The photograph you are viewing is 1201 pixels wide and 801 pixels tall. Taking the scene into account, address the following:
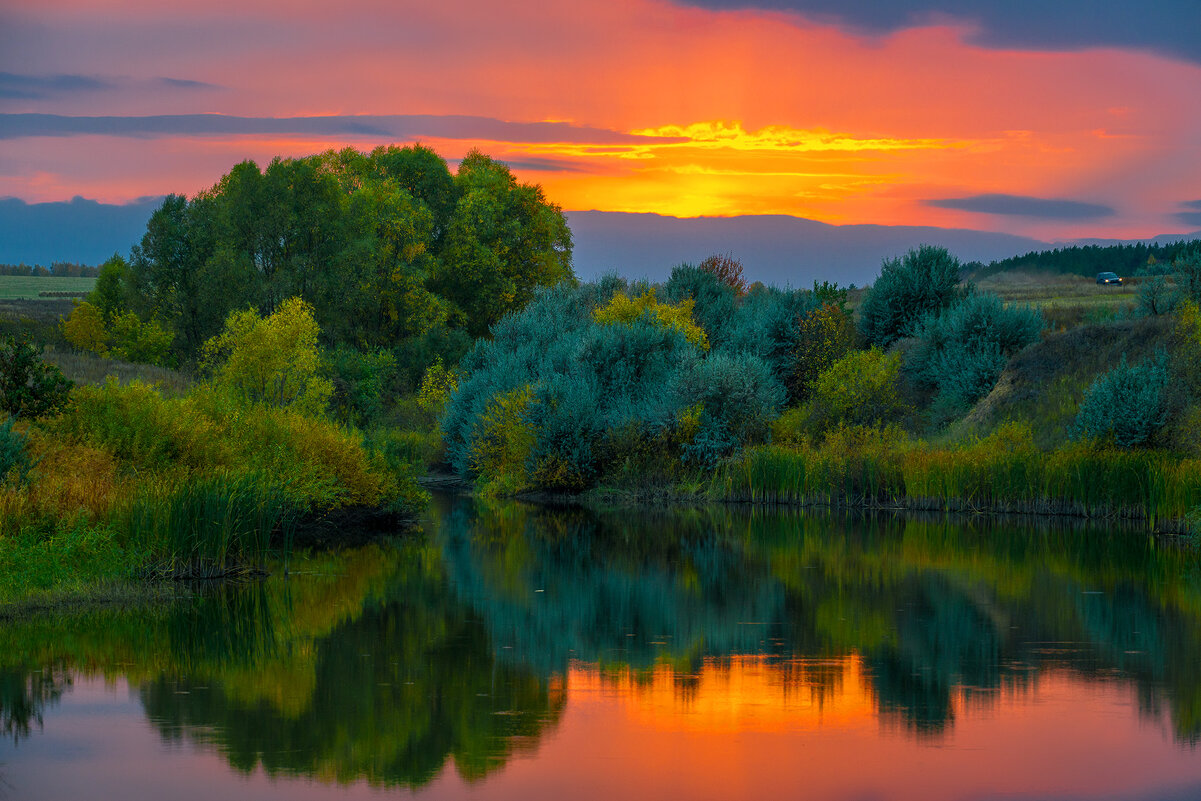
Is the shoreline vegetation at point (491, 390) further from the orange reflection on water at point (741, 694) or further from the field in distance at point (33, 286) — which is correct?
the field in distance at point (33, 286)

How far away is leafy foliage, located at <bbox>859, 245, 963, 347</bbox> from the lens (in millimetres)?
53375

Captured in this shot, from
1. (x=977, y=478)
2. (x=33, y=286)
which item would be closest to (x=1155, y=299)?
(x=977, y=478)

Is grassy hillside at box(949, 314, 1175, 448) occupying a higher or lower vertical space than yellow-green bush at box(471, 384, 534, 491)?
higher

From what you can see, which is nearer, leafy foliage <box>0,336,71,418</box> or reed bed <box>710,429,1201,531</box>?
leafy foliage <box>0,336,71,418</box>

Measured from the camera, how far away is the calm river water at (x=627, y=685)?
1011 cm

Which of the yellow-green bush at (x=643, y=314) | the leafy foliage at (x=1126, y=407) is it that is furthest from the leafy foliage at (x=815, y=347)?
the leafy foliage at (x=1126, y=407)

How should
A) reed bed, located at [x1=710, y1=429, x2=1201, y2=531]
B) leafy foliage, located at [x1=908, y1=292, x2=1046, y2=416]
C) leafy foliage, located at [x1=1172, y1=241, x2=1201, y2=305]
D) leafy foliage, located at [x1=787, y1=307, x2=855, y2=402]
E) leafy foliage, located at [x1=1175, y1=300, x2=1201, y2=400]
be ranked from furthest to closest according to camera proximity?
leafy foliage, located at [x1=787, y1=307, x2=855, y2=402] → leafy foliage, located at [x1=1172, y1=241, x2=1201, y2=305] → leafy foliage, located at [x1=908, y1=292, x2=1046, y2=416] → leafy foliage, located at [x1=1175, y1=300, x2=1201, y2=400] → reed bed, located at [x1=710, y1=429, x2=1201, y2=531]

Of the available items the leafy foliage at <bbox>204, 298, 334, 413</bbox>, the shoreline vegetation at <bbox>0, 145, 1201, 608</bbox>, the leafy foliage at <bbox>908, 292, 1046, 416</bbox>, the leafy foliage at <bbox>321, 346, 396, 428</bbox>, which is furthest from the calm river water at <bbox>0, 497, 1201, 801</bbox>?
the leafy foliage at <bbox>321, 346, 396, 428</bbox>

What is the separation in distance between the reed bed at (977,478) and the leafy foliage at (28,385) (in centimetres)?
2040

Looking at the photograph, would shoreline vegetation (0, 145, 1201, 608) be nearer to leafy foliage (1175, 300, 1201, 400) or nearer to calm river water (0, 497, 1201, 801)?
leafy foliage (1175, 300, 1201, 400)

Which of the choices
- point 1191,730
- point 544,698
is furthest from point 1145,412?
point 544,698

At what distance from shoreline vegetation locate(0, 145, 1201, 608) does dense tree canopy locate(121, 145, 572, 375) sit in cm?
17

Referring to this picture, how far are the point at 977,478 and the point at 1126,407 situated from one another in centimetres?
392

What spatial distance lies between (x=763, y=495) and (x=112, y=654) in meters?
24.4
